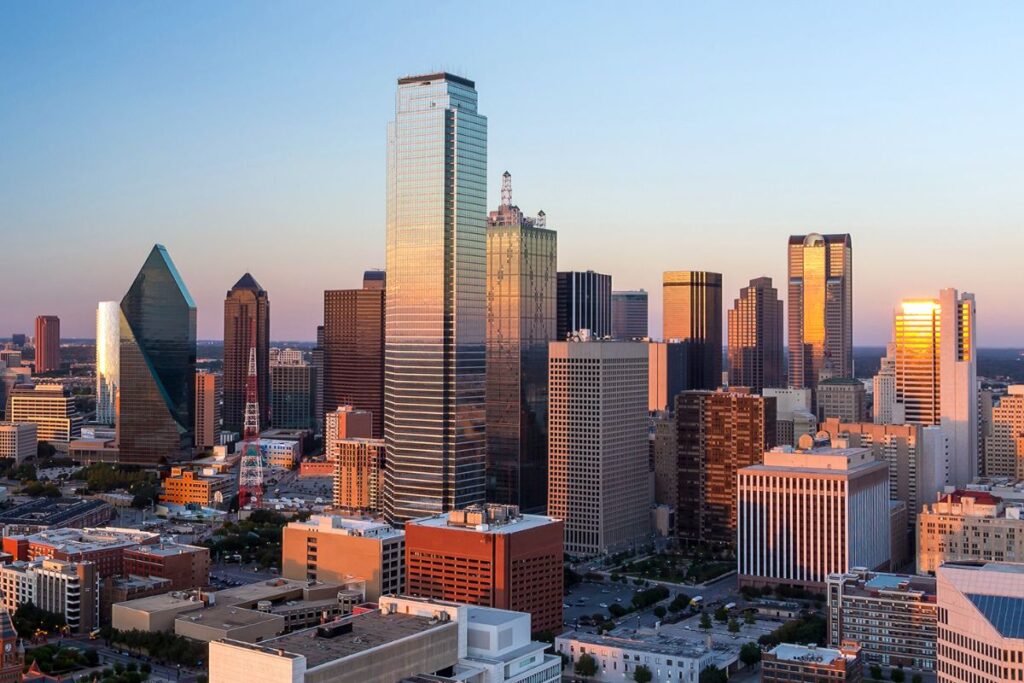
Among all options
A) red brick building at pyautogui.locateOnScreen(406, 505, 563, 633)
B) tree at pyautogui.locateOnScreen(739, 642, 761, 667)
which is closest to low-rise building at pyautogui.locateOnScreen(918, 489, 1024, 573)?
tree at pyautogui.locateOnScreen(739, 642, 761, 667)

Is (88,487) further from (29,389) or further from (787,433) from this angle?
(787,433)

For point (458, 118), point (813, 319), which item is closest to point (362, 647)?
point (458, 118)

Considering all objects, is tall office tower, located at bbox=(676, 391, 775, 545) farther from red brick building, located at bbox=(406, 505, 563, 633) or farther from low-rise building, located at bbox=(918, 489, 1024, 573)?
red brick building, located at bbox=(406, 505, 563, 633)

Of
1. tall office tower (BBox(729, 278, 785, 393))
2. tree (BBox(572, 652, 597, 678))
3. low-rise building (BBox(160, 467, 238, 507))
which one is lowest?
tree (BBox(572, 652, 597, 678))

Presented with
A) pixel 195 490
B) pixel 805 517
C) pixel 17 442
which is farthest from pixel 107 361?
pixel 805 517

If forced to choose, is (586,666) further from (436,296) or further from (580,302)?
(580,302)

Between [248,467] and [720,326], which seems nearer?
[248,467]
